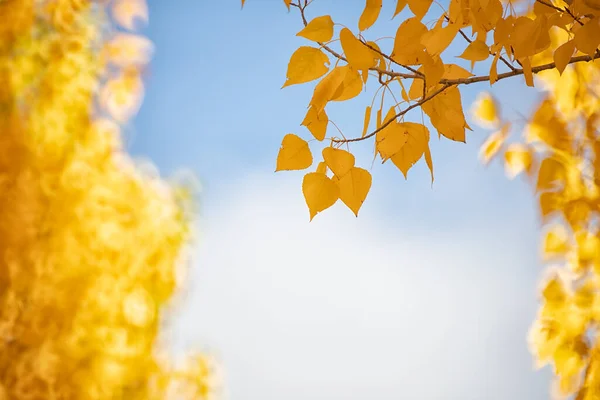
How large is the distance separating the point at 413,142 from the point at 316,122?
9cm

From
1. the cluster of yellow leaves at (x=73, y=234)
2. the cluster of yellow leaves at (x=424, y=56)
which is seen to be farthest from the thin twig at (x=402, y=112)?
the cluster of yellow leaves at (x=73, y=234)

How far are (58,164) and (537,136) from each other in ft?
6.84

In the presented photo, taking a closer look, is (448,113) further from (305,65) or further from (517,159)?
(517,159)

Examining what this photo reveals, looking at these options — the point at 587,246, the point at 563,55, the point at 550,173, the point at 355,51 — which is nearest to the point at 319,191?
the point at 355,51

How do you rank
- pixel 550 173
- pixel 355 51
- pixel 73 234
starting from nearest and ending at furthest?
1. pixel 355 51
2. pixel 550 173
3. pixel 73 234

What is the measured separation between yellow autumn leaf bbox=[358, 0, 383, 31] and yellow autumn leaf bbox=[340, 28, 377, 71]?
4cm

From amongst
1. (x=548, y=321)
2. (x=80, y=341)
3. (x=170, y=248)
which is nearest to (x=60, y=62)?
(x=170, y=248)

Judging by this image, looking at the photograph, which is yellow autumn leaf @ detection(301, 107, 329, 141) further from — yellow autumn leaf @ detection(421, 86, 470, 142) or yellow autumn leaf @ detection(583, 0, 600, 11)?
yellow autumn leaf @ detection(583, 0, 600, 11)

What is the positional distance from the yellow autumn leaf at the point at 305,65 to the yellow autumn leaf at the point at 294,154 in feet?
0.19

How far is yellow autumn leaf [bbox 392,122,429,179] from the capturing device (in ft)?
1.39

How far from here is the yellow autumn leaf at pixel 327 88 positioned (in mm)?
390

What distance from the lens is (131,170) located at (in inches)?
96.8

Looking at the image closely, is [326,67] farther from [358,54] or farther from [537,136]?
[537,136]

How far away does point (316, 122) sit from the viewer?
1.34 feet
